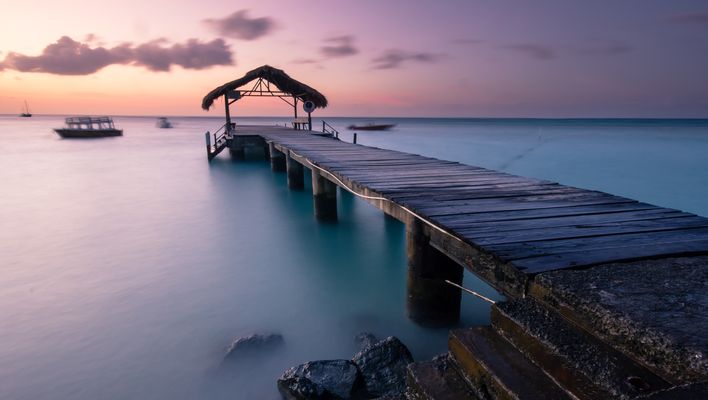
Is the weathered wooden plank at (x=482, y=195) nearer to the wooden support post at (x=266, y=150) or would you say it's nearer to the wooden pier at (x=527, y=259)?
the wooden pier at (x=527, y=259)

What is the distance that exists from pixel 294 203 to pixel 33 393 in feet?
26.0

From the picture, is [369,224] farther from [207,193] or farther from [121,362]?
[207,193]

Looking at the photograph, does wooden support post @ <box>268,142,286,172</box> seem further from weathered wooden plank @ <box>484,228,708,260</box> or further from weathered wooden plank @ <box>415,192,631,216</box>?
weathered wooden plank @ <box>484,228,708,260</box>

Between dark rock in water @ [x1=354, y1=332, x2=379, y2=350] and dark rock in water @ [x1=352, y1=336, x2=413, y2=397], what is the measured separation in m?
0.59

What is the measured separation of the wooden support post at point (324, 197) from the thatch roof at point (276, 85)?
12.1 meters

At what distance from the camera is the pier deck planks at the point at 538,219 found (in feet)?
7.22

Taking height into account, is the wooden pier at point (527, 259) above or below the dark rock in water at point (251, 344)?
above

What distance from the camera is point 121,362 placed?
4023 mm

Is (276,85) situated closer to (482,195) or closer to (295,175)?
(295,175)

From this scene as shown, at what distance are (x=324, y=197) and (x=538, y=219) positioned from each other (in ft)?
19.3

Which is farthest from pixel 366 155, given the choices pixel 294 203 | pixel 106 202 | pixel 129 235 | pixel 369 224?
pixel 106 202

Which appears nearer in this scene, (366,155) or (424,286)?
(424,286)

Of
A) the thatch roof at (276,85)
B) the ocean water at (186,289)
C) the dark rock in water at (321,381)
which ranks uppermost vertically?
the thatch roof at (276,85)

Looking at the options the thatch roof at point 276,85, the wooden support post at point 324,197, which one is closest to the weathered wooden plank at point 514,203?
the wooden support post at point 324,197
